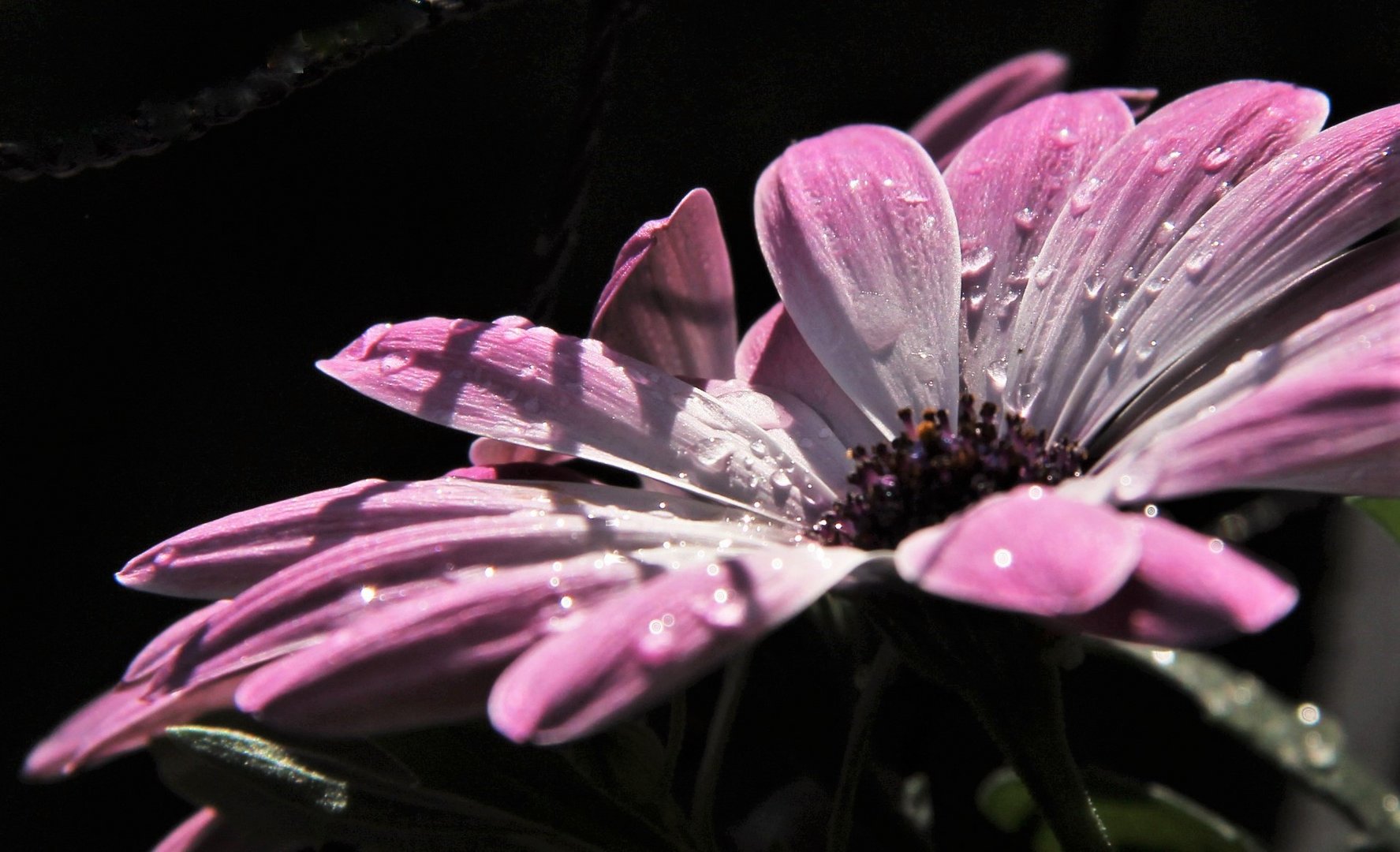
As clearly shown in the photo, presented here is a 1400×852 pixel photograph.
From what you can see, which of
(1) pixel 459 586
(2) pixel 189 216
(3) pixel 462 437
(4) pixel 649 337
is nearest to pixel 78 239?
(2) pixel 189 216

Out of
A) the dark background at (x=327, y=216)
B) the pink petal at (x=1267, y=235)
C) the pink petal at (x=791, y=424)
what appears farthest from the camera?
the dark background at (x=327, y=216)

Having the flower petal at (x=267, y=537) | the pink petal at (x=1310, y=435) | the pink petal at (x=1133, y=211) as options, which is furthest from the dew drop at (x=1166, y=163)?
the flower petal at (x=267, y=537)

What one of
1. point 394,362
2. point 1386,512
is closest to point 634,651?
point 394,362

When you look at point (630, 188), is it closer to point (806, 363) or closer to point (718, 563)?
point (806, 363)

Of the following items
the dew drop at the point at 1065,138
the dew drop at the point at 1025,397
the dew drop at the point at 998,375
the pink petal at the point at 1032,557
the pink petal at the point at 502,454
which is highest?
the dew drop at the point at 1065,138

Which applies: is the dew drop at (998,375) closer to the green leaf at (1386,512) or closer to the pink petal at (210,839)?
the green leaf at (1386,512)

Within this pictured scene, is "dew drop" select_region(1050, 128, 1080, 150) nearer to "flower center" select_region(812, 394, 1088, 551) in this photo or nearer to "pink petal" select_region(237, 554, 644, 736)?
"flower center" select_region(812, 394, 1088, 551)
